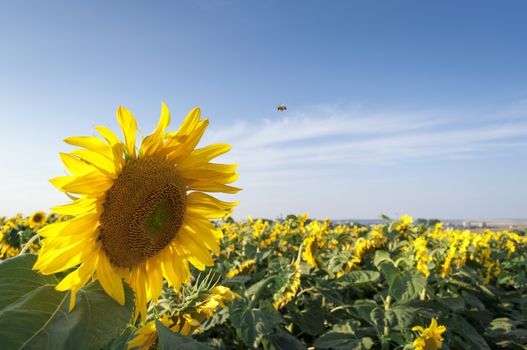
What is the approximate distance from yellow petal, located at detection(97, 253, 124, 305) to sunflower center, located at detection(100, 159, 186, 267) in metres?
0.07

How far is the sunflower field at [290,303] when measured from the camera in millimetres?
1115

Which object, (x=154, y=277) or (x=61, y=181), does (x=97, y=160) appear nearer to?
(x=61, y=181)

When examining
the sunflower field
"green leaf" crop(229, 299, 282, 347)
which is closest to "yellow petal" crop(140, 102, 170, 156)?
the sunflower field

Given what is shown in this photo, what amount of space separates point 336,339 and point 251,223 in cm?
827

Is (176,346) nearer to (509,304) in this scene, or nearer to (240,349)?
(240,349)

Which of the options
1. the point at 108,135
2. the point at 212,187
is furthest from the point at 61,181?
the point at 212,187

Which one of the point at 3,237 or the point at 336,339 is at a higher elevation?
the point at 3,237

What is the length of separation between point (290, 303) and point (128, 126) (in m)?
3.90

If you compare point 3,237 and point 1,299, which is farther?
point 3,237

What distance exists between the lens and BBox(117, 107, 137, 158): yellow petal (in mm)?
1429

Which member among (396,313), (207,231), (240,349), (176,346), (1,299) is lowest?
(240,349)

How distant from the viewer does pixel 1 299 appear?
106 cm

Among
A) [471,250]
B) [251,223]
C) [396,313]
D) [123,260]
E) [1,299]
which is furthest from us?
[251,223]

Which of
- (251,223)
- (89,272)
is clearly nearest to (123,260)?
(89,272)
